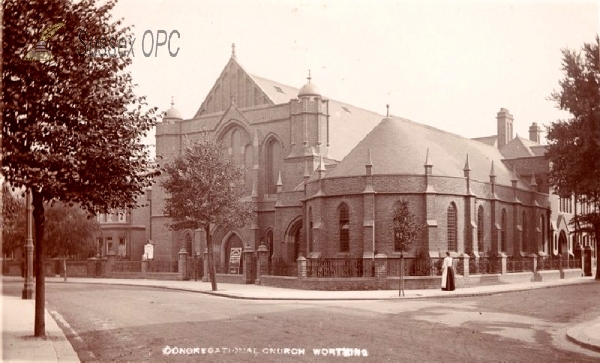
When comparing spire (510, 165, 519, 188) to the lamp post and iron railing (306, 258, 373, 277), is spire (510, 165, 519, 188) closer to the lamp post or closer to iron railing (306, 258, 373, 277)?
iron railing (306, 258, 373, 277)

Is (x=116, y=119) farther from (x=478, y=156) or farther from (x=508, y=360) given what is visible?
(x=478, y=156)

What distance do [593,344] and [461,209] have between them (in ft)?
85.3

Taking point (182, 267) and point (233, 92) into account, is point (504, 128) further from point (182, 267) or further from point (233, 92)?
point (182, 267)

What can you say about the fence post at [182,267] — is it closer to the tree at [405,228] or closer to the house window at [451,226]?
the tree at [405,228]

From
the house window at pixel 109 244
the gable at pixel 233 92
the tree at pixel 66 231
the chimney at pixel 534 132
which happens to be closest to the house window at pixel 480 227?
the gable at pixel 233 92

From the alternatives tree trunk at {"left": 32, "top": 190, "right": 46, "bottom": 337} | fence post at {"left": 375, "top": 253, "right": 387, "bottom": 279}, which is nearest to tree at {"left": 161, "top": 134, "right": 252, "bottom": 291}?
fence post at {"left": 375, "top": 253, "right": 387, "bottom": 279}

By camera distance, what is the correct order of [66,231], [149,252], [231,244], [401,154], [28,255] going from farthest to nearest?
1. [66,231]
2. [149,252]
3. [231,244]
4. [401,154]
5. [28,255]

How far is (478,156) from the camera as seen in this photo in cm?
5191

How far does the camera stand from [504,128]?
218 feet

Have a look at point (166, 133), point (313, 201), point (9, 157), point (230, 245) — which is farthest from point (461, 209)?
point (9, 157)

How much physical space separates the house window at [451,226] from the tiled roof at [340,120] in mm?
11231

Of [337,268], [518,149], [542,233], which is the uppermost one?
[518,149]

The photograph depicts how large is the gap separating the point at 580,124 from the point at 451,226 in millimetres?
9605

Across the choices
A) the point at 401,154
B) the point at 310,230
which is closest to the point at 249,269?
the point at 310,230
